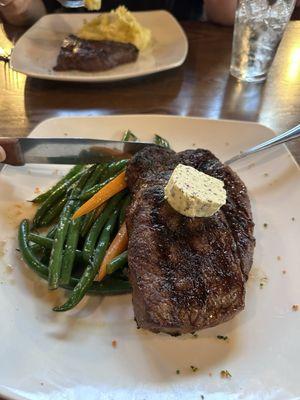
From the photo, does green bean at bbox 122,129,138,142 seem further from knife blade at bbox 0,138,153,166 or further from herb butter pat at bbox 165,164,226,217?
herb butter pat at bbox 165,164,226,217

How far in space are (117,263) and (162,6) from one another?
3.73 metres

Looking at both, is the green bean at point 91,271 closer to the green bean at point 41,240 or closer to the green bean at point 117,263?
the green bean at point 117,263

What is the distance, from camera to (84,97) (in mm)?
3473

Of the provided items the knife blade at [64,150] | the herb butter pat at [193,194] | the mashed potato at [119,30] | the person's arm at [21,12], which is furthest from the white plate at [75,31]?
the herb butter pat at [193,194]

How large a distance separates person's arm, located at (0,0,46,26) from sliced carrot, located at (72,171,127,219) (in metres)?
2.60

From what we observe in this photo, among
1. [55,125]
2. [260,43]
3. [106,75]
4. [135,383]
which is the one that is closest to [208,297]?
[135,383]

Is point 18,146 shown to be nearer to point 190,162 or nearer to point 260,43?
point 190,162

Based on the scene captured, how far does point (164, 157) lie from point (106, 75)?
4.54 ft

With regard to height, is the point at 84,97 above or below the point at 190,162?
below

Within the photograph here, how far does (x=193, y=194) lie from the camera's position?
188 centimetres

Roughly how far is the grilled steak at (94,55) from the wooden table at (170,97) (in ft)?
0.49

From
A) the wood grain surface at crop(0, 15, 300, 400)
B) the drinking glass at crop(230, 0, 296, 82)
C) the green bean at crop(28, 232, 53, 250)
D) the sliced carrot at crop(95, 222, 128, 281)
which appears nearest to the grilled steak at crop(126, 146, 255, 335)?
the sliced carrot at crop(95, 222, 128, 281)

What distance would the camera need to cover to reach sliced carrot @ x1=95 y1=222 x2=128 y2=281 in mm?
2049

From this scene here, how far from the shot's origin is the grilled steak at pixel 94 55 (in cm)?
354
